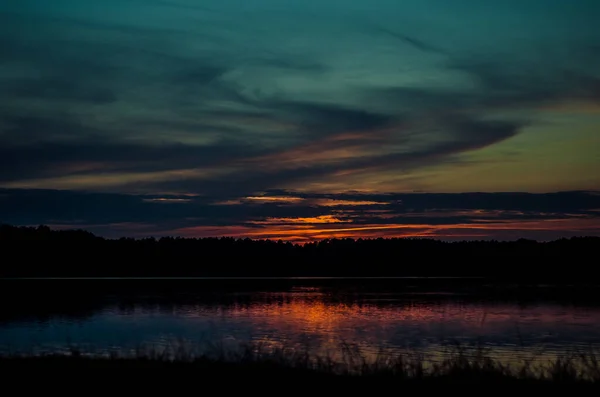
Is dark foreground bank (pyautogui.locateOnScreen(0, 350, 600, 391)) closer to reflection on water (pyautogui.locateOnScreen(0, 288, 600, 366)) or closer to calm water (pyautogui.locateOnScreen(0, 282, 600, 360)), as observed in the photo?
calm water (pyautogui.locateOnScreen(0, 282, 600, 360))

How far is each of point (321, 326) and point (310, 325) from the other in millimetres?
867

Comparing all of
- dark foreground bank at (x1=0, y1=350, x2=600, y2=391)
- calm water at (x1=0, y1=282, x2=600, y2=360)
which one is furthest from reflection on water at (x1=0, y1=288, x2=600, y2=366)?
dark foreground bank at (x1=0, y1=350, x2=600, y2=391)

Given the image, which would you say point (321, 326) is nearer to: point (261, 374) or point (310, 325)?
point (310, 325)

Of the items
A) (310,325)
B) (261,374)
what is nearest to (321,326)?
(310,325)

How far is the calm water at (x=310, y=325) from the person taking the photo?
34594 millimetres

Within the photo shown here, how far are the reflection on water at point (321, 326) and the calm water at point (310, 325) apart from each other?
0.06 metres

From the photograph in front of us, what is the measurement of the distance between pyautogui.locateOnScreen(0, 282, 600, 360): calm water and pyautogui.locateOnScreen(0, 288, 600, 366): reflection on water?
6 centimetres

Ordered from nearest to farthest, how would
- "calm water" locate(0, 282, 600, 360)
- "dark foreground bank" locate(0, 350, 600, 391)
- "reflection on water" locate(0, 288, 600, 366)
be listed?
"dark foreground bank" locate(0, 350, 600, 391), "calm water" locate(0, 282, 600, 360), "reflection on water" locate(0, 288, 600, 366)

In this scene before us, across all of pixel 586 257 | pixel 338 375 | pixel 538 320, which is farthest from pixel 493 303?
pixel 586 257

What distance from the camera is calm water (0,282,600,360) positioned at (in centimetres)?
3459

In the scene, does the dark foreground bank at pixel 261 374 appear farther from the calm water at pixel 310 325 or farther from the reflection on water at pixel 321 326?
the reflection on water at pixel 321 326

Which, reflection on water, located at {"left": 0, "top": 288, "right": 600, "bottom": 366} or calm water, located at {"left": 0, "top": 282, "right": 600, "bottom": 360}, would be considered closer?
calm water, located at {"left": 0, "top": 282, "right": 600, "bottom": 360}

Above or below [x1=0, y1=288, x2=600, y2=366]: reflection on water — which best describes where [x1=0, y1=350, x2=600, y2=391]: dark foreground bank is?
above

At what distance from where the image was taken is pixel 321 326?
148 feet
